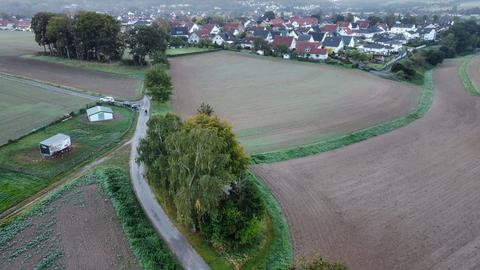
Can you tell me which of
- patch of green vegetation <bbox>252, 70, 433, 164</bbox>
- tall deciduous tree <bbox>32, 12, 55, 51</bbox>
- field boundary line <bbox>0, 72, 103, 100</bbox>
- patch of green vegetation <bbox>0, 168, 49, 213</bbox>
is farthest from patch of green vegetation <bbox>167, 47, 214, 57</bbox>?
patch of green vegetation <bbox>0, 168, 49, 213</bbox>

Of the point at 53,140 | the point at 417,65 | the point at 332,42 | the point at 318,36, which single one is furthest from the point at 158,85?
the point at 318,36

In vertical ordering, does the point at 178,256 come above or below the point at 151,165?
below

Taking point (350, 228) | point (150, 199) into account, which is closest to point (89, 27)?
point (150, 199)

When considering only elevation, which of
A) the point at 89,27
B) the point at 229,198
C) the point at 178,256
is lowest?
the point at 178,256

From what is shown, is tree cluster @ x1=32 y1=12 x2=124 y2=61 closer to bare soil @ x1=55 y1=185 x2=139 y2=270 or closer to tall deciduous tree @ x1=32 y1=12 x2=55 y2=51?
tall deciduous tree @ x1=32 y1=12 x2=55 y2=51

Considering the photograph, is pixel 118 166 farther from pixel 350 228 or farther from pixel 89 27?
pixel 89 27

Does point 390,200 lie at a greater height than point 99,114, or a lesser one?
lesser

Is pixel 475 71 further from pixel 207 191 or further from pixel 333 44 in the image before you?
pixel 207 191
